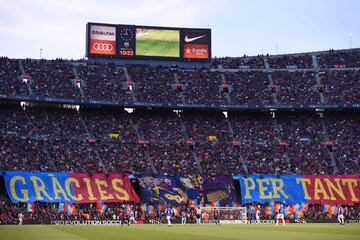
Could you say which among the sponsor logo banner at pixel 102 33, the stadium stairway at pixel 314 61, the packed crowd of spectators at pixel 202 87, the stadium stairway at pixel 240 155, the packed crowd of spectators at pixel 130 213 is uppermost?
the sponsor logo banner at pixel 102 33

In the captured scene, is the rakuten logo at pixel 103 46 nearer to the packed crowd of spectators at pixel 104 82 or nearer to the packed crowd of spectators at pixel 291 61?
the packed crowd of spectators at pixel 104 82

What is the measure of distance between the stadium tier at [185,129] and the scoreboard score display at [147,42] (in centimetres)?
224

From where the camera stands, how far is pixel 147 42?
10475 cm

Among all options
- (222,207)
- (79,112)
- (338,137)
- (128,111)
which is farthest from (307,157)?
(79,112)

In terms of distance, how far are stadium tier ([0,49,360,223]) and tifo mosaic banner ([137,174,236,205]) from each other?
0.15 m

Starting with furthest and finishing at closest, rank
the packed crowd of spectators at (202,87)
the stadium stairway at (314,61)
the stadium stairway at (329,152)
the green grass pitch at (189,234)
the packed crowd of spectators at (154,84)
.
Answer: the stadium stairway at (314,61)
the packed crowd of spectators at (202,87)
the packed crowd of spectators at (154,84)
the stadium stairway at (329,152)
the green grass pitch at (189,234)

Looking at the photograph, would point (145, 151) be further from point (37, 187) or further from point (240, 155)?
point (37, 187)

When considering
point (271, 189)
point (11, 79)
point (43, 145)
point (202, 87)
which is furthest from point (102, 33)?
point (271, 189)

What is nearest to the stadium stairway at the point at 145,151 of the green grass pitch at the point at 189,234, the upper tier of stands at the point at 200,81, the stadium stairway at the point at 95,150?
the upper tier of stands at the point at 200,81

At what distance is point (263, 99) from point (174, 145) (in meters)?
16.9

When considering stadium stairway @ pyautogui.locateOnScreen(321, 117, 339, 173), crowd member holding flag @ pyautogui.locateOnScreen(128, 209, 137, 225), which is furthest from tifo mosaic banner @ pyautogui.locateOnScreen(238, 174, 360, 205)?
crowd member holding flag @ pyautogui.locateOnScreen(128, 209, 137, 225)

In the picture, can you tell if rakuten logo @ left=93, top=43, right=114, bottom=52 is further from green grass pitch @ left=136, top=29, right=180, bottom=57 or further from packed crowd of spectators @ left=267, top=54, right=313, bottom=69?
packed crowd of spectators @ left=267, top=54, right=313, bottom=69

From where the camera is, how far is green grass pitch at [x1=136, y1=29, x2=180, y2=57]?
105m

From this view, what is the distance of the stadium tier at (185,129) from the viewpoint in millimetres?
83500
